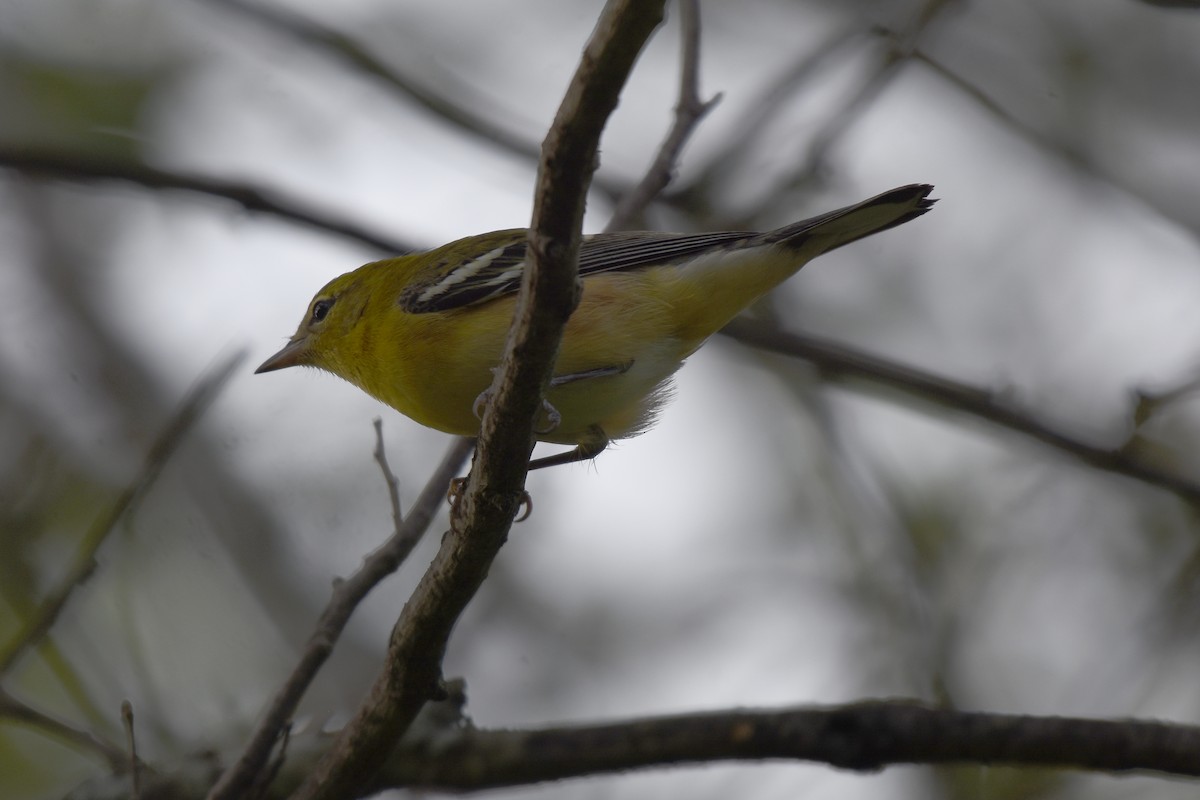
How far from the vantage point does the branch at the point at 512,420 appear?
8.39 ft

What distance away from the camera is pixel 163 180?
5.96 metres

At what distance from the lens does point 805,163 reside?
7199 millimetres

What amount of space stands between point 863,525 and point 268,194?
5.02 meters

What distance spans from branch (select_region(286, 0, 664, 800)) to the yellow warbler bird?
4.54ft

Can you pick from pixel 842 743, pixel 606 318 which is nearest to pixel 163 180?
pixel 606 318

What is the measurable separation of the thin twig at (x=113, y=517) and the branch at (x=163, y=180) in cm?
171

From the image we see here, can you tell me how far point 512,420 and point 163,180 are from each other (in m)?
3.66

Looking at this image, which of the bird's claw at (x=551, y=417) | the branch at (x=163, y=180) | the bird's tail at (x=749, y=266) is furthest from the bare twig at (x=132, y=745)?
the branch at (x=163, y=180)

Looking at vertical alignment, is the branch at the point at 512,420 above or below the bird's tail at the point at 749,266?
below

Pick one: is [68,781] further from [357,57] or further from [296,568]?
[357,57]

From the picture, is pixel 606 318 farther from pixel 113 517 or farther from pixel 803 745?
pixel 113 517

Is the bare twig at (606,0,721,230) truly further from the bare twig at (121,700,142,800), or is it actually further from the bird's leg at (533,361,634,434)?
the bare twig at (121,700,142,800)

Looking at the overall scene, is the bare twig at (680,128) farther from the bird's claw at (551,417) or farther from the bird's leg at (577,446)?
the bird's claw at (551,417)

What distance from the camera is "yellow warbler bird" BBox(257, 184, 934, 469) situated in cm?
506
